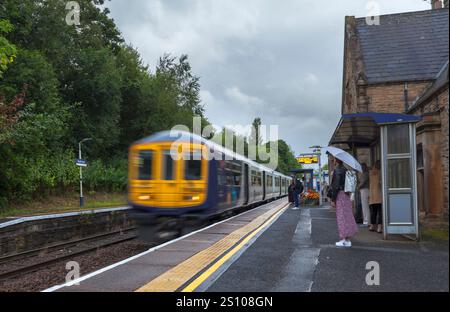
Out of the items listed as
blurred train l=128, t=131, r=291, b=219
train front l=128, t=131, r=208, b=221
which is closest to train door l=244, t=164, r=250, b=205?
blurred train l=128, t=131, r=291, b=219

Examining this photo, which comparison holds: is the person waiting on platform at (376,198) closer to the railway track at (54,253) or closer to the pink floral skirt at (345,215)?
the pink floral skirt at (345,215)

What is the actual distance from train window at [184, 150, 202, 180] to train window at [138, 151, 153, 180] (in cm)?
95

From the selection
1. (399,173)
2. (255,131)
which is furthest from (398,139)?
(255,131)

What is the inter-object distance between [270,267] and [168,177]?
5718 mm

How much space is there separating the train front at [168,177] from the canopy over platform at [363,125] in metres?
3.81

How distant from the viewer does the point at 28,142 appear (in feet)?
71.2

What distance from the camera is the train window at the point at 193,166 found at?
1166 cm

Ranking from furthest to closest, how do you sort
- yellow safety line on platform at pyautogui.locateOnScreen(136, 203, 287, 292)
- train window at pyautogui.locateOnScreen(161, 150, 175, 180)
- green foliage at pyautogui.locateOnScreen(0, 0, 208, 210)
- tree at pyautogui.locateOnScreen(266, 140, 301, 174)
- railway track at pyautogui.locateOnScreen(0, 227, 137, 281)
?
tree at pyautogui.locateOnScreen(266, 140, 301, 174), green foliage at pyautogui.locateOnScreen(0, 0, 208, 210), train window at pyautogui.locateOnScreen(161, 150, 175, 180), railway track at pyautogui.locateOnScreen(0, 227, 137, 281), yellow safety line on platform at pyautogui.locateOnScreen(136, 203, 287, 292)

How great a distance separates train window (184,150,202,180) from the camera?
11656 millimetres

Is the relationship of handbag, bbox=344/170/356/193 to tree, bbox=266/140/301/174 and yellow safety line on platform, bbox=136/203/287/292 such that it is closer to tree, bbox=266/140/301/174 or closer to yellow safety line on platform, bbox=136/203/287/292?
yellow safety line on platform, bbox=136/203/287/292

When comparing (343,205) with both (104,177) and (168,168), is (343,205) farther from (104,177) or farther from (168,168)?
(104,177)

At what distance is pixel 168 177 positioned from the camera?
1147 cm

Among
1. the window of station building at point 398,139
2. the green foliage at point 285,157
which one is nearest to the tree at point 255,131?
the green foliage at point 285,157
